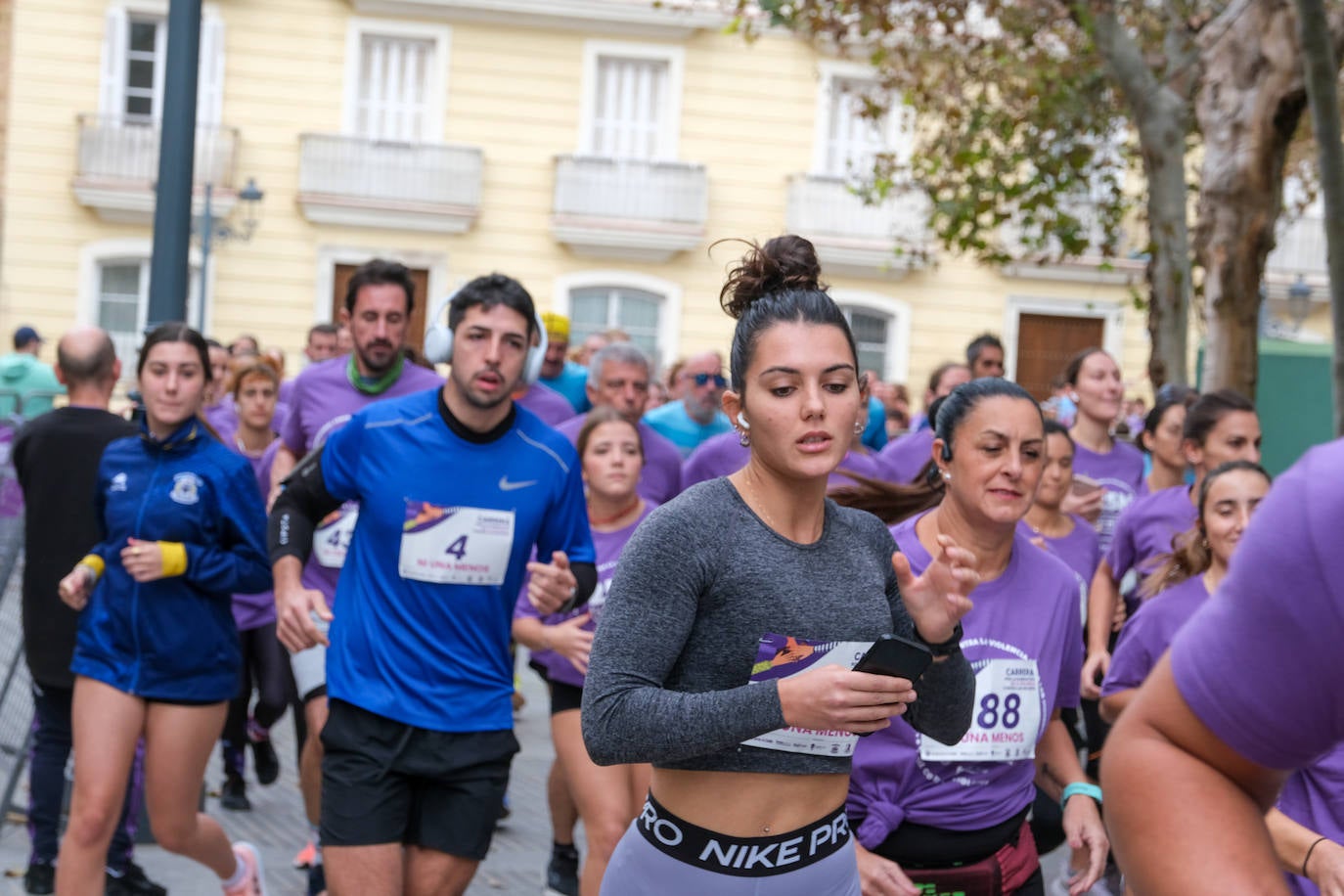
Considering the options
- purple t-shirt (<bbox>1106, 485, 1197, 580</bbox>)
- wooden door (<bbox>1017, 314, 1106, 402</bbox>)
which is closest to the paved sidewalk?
purple t-shirt (<bbox>1106, 485, 1197, 580</bbox>)

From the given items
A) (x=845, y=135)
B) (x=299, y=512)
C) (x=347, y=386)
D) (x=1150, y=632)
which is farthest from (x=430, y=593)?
(x=845, y=135)

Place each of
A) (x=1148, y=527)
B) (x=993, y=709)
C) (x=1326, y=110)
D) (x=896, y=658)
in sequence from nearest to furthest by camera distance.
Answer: (x=896, y=658) < (x=993, y=709) < (x=1326, y=110) < (x=1148, y=527)

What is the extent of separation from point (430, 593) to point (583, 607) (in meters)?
1.36

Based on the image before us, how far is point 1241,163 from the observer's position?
35.9 ft

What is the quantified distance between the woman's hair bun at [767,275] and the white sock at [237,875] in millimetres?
3407

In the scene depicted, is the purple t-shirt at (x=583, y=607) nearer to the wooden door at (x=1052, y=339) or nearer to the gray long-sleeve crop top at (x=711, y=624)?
the gray long-sleeve crop top at (x=711, y=624)

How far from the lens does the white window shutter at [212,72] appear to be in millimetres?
25859

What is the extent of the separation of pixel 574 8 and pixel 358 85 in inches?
138

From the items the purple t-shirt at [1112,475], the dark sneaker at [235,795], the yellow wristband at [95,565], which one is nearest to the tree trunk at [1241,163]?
the purple t-shirt at [1112,475]

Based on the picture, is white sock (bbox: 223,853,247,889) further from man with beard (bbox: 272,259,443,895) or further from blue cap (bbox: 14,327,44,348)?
blue cap (bbox: 14,327,44,348)

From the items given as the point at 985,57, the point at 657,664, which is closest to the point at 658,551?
the point at 657,664

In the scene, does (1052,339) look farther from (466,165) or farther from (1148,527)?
(1148,527)

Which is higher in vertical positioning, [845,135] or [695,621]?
[845,135]

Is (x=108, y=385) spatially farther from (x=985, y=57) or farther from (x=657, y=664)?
(x=985, y=57)
